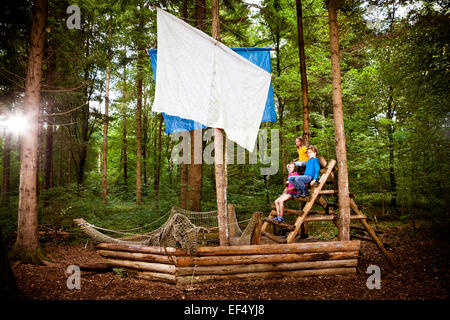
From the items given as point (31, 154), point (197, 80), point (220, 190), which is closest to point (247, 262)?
point (220, 190)

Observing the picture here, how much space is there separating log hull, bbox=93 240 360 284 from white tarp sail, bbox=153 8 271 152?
2266 millimetres

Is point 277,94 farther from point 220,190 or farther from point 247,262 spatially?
point 247,262

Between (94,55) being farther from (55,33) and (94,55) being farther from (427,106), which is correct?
(427,106)

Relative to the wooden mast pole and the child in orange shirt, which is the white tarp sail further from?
the child in orange shirt

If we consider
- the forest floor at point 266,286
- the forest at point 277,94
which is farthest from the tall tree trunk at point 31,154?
the forest floor at point 266,286

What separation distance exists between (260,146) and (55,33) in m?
9.64

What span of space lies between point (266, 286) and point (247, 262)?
1.75 feet

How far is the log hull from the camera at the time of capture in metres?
4.13

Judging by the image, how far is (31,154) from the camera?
17.7ft

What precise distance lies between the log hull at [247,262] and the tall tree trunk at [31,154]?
3.05 meters

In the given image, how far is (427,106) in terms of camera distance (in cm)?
642

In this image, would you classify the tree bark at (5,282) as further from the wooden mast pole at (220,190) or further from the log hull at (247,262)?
the wooden mast pole at (220,190)
